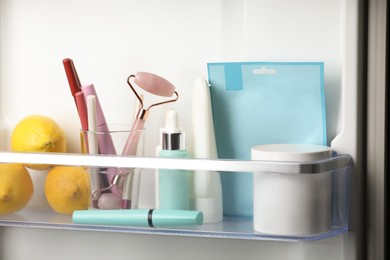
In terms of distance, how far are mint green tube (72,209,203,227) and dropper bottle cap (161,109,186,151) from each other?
72 millimetres

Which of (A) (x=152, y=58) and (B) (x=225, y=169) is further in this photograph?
(A) (x=152, y=58)

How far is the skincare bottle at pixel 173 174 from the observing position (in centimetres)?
81

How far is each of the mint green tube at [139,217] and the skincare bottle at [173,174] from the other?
2cm

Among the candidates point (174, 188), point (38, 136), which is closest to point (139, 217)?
point (174, 188)

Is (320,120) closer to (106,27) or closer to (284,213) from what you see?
(284,213)

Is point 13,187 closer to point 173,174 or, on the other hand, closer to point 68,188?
point 68,188

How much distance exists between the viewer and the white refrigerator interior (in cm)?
82

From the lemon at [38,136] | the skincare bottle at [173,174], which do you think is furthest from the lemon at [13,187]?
the skincare bottle at [173,174]

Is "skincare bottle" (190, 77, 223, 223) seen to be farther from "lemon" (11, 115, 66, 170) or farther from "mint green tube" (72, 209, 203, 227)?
"lemon" (11, 115, 66, 170)

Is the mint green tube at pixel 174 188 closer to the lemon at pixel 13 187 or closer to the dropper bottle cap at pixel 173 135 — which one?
the dropper bottle cap at pixel 173 135

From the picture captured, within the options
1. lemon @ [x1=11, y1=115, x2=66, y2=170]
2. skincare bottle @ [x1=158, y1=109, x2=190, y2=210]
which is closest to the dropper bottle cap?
skincare bottle @ [x1=158, y1=109, x2=190, y2=210]

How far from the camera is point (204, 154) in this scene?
2.69 feet

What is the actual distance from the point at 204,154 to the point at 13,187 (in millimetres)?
223

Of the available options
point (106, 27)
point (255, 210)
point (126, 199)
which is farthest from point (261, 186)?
point (106, 27)
